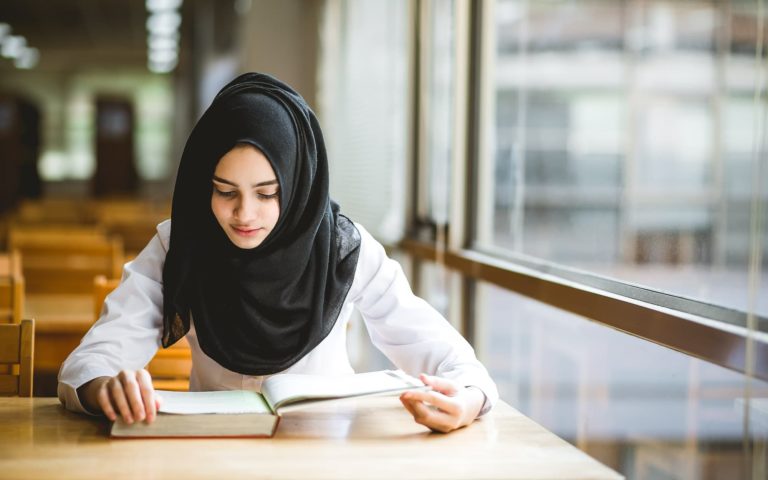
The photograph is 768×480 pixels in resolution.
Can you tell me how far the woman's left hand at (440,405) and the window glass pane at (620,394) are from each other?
0.46m

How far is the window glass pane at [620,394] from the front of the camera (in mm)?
1894

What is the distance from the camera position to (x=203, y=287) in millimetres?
1602

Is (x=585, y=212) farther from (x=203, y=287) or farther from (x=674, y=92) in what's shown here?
(x=203, y=287)

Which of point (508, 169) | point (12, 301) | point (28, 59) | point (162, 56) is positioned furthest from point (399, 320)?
point (28, 59)

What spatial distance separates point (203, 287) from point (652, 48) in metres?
11.5

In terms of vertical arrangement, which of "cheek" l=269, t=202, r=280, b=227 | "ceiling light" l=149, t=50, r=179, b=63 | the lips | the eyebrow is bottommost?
the lips

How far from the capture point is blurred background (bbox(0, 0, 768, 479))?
2178mm

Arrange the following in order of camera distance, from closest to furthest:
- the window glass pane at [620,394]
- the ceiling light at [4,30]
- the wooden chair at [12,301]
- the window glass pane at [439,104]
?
the window glass pane at [620,394], the wooden chair at [12,301], the window glass pane at [439,104], the ceiling light at [4,30]

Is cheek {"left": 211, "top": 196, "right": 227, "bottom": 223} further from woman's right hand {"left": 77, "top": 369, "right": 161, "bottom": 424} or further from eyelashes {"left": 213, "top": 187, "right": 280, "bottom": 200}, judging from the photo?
woman's right hand {"left": 77, "top": 369, "right": 161, "bottom": 424}

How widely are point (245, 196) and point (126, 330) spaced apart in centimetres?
34

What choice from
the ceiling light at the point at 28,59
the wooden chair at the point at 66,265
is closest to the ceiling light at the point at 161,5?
the ceiling light at the point at 28,59

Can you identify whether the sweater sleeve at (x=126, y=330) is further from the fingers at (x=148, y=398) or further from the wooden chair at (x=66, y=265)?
the wooden chair at (x=66, y=265)

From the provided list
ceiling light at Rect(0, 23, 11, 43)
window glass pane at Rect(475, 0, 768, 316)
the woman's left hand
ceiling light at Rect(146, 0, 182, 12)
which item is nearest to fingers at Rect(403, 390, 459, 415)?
the woman's left hand

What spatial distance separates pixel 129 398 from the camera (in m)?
1.34
